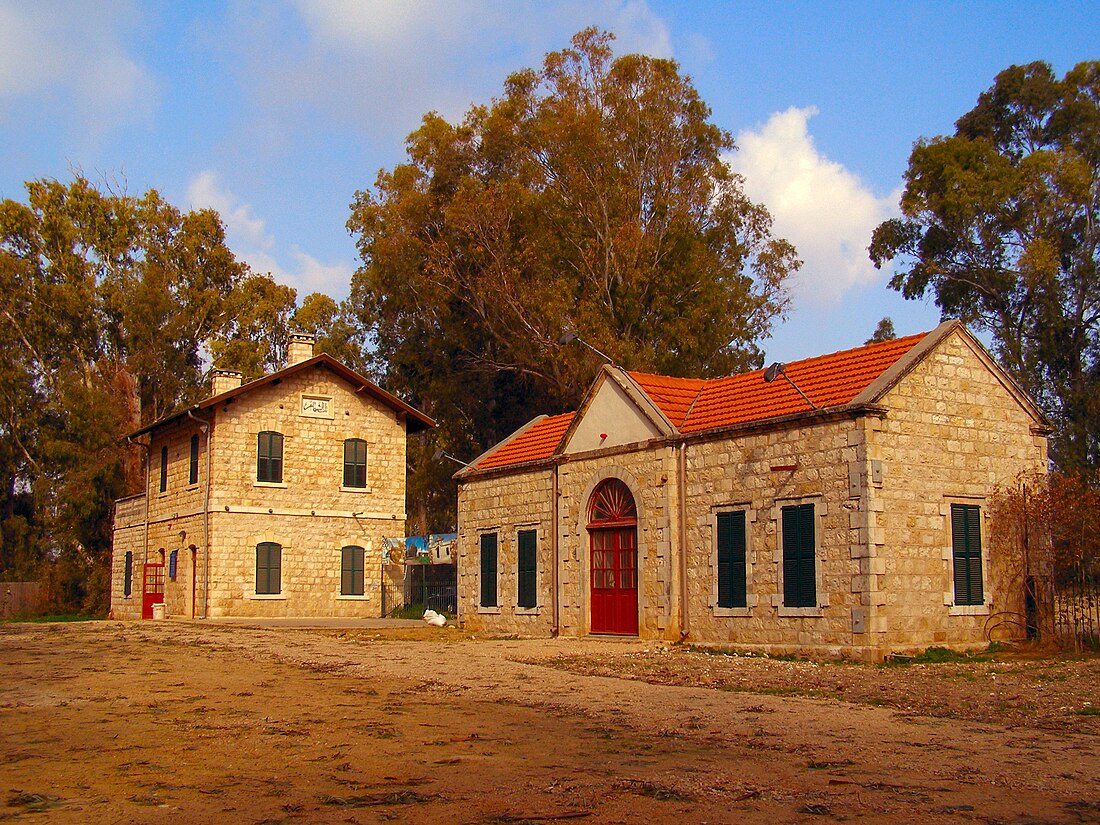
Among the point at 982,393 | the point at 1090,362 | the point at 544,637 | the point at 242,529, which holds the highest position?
the point at 1090,362

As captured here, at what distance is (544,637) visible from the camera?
22328 mm

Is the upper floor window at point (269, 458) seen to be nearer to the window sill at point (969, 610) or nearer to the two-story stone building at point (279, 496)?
the two-story stone building at point (279, 496)

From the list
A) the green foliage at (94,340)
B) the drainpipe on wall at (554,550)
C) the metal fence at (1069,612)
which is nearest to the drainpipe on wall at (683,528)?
the drainpipe on wall at (554,550)

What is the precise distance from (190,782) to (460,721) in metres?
3.25

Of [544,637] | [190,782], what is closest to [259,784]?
[190,782]

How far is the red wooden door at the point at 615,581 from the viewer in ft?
67.3

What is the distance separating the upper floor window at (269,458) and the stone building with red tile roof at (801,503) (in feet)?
43.4

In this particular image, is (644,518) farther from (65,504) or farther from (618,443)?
(65,504)

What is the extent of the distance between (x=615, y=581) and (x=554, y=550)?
1.84 meters

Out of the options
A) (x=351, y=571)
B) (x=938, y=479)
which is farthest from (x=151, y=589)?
(x=938, y=479)

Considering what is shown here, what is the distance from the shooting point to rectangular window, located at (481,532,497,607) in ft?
79.4

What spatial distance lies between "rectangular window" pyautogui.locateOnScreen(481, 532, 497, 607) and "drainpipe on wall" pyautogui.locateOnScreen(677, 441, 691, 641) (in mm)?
5872

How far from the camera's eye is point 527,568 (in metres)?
23.1

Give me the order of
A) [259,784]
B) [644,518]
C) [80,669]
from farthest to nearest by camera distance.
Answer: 1. [644,518]
2. [80,669]
3. [259,784]
